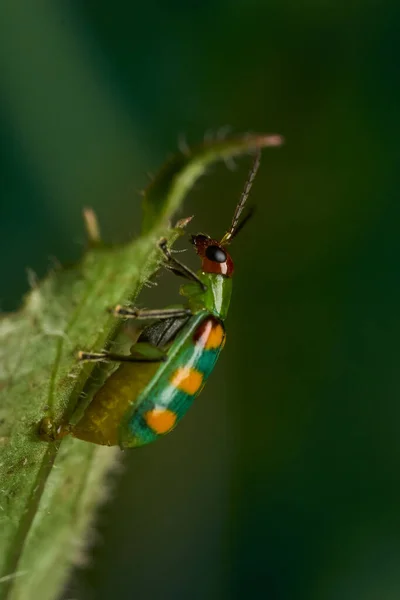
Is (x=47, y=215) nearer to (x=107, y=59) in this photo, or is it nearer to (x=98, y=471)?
(x=107, y=59)

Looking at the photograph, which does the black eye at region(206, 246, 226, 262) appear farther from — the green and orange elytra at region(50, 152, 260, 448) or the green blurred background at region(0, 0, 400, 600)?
the green blurred background at region(0, 0, 400, 600)

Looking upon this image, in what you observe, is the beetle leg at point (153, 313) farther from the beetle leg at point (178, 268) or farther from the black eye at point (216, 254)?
the black eye at point (216, 254)

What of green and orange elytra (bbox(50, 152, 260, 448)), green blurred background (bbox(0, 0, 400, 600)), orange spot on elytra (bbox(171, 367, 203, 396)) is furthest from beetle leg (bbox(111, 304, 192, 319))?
green blurred background (bbox(0, 0, 400, 600))

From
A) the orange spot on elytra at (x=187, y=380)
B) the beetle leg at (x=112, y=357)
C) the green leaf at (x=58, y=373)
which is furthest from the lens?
the orange spot on elytra at (x=187, y=380)

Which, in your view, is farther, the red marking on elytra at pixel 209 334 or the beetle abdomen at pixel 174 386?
the red marking on elytra at pixel 209 334

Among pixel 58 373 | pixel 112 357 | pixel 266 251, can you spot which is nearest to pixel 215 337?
pixel 112 357

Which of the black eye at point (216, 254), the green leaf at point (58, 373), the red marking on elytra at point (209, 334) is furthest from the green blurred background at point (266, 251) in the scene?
the green leaf at point (58, 373)

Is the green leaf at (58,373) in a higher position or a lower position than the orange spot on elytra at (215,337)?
lower

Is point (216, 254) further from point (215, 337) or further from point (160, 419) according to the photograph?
point (160, 419)
